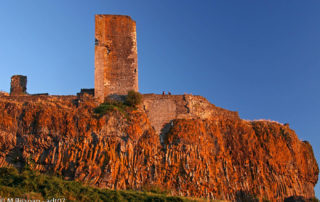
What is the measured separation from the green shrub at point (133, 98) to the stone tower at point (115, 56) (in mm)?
732

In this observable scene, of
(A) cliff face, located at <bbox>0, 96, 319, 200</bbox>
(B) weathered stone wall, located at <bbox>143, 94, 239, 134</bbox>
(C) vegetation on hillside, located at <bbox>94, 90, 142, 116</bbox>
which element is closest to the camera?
(A) cliff face, located at <bbox>0, 96, 319, 200</bbox>

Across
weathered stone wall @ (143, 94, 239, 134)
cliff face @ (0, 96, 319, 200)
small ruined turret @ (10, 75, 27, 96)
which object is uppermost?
small ruined turret @ (10, 75, 27, 96)

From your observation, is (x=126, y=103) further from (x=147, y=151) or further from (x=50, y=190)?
(x=50, y=190)

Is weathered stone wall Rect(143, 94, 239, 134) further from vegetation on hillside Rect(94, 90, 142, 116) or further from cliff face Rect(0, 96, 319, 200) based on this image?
vegetation on hillside Rect(94, 90, 142, 116)

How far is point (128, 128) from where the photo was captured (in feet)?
73.0

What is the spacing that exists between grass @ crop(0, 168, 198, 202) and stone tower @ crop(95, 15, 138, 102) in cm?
639

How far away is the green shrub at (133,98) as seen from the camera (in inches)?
922

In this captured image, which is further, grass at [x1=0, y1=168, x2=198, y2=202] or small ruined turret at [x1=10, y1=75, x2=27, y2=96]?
small ruined turret at [x1=10, y1=75, x2=27, y2=96]

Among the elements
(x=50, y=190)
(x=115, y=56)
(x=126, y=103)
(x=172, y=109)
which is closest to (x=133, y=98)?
(x=126, y=103)

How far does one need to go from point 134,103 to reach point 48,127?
195 inches

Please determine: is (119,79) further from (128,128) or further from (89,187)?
(89,187)

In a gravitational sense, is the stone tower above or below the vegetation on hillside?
above

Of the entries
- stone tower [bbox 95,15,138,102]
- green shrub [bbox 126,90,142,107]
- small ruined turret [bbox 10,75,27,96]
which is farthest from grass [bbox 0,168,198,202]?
small ruined turret [bbox 10,75,27,96]

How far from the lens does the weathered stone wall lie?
24.0 meters
